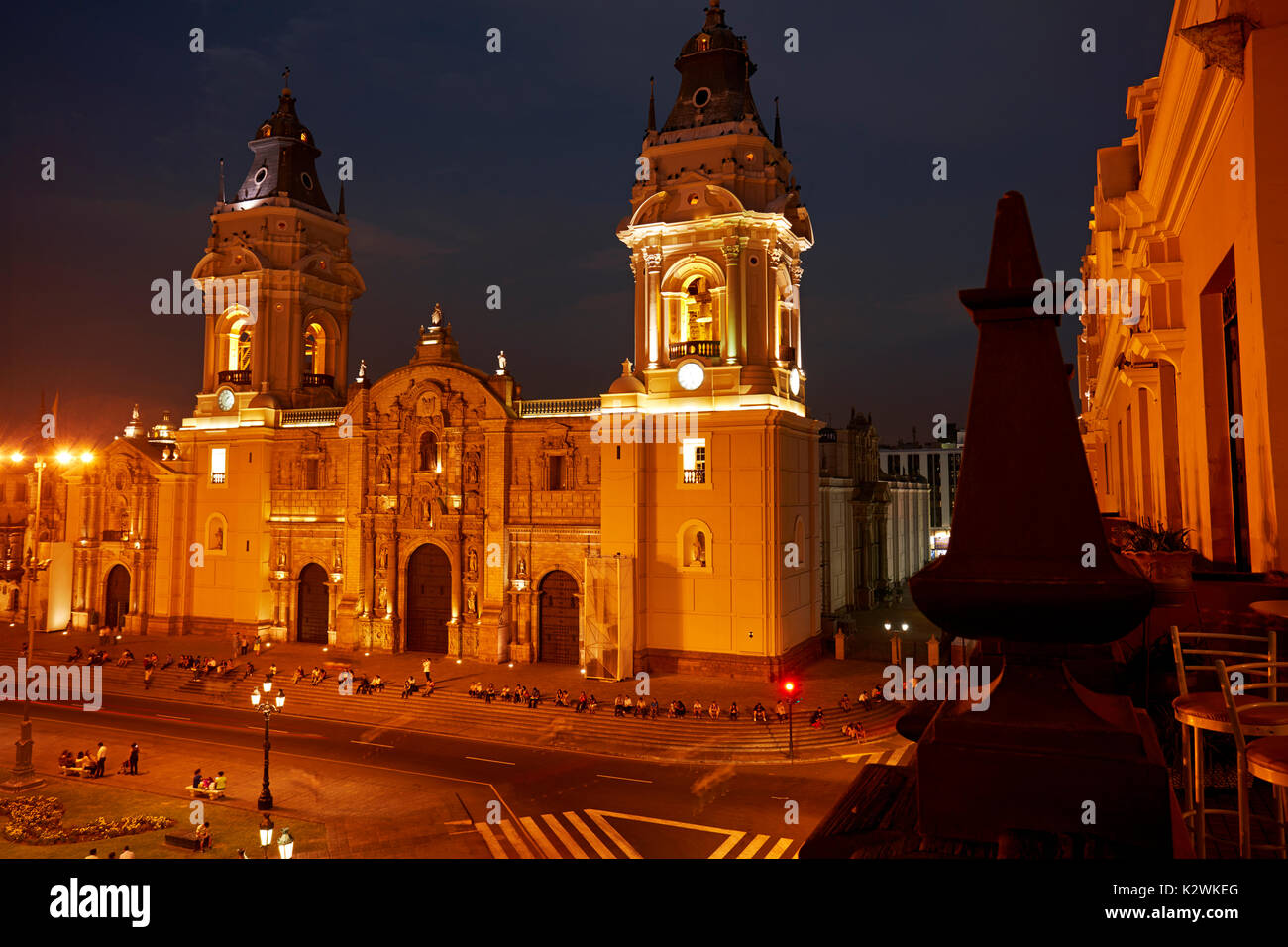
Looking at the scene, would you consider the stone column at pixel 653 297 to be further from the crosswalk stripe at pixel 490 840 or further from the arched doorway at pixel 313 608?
the arched doorway at pixel 313 608

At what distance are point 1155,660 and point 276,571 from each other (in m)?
39.7

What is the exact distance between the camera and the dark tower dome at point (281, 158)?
42.2 meters

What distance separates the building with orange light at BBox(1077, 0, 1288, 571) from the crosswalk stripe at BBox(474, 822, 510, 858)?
14852mm

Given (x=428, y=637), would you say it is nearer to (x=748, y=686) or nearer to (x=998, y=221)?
(x=748, y=686)

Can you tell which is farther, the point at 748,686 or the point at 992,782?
the point at 748,686

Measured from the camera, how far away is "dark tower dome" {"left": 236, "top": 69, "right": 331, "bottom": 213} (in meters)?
42.2

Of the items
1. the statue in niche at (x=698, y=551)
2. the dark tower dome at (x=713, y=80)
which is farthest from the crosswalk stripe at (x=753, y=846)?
the dark tower dome at (x=713, y=80)

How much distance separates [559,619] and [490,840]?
1687 centimetres

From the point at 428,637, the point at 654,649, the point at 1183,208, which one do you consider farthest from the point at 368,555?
the point at 1183,208

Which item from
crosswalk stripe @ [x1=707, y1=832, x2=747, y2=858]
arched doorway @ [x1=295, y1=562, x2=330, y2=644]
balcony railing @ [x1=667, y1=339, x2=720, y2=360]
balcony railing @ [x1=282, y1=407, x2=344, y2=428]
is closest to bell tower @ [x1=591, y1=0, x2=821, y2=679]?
balcony railing @ [x1=667, y1=339, x2=720, y2=360]

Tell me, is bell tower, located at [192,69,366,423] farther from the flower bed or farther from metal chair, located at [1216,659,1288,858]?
metal chair, located at [1216,659,1288,858]

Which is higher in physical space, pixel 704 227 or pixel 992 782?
pixel 704 227

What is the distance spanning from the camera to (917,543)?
68750 millimetres

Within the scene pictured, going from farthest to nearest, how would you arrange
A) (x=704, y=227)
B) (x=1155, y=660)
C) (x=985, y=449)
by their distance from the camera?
(x=704, y=227)
(x=1155, y=660)
(x=985, y=449)
